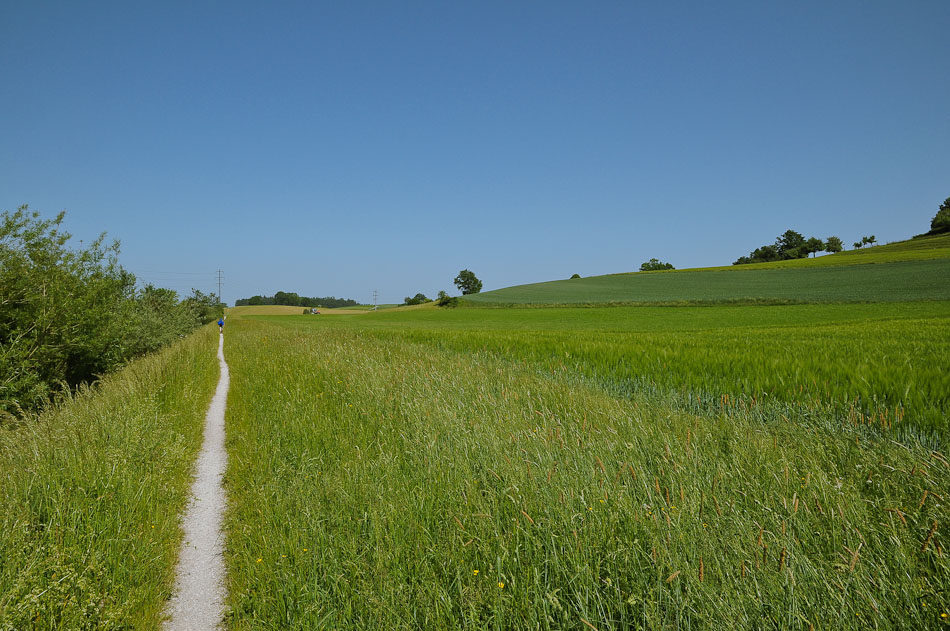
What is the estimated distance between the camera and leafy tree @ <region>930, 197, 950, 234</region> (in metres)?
89.2

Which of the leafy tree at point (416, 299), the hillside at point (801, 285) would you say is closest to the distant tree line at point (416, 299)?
the leafy tree at point (416, 299)

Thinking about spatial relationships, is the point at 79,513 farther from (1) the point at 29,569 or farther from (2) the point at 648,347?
(2) the point at 648,347

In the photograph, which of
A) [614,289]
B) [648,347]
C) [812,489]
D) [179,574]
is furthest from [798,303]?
[179,574]

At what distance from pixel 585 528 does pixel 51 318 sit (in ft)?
60.5

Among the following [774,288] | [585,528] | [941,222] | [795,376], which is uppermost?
[941,222]

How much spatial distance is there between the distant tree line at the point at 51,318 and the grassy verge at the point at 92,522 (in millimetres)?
6220

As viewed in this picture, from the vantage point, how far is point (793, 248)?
11788 cm

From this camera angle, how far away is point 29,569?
109 inches

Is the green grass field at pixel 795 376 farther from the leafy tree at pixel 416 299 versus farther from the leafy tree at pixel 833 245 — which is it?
the leafy tree at pixel 833 245

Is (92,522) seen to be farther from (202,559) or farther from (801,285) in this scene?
(801,285)

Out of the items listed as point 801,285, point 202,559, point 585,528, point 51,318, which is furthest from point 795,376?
point 801,285

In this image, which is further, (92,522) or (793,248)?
(793,248)

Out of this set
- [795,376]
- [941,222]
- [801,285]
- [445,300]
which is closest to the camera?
[795,376]

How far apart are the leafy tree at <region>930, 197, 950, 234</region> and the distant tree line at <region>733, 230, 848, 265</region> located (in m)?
24.4
